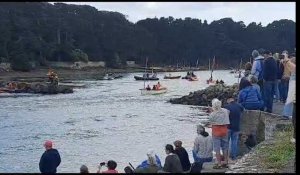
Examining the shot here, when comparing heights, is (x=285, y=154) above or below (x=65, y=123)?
above

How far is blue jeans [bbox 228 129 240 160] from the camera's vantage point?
1081 centimetres

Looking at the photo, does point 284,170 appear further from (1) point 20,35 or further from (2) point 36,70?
(1) point 20,35

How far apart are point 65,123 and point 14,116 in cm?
428

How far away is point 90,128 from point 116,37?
305ft

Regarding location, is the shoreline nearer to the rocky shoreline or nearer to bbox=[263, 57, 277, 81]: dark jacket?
the rocky shoreline

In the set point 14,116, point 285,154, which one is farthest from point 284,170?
point 14,116

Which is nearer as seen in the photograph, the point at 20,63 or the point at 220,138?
the point at 220,138

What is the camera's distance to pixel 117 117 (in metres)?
33.5

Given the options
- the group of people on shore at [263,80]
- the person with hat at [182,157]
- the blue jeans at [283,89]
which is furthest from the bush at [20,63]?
the person with hat at [182,157]

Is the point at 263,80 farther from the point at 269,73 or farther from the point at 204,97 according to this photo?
the point at 204,97

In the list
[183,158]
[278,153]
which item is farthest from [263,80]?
[278,153]

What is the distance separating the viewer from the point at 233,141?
440 inches

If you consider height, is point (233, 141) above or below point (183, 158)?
above
